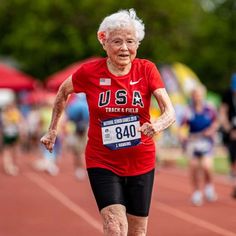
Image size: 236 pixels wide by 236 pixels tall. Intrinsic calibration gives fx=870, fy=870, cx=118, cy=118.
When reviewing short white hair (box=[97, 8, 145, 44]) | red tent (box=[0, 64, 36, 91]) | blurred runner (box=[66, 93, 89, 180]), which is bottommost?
blurred runner (box=[66, 93, 89, 180])

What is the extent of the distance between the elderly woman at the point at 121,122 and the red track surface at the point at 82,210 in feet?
12.8

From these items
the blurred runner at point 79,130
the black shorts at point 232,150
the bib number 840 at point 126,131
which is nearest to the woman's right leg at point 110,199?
the bib number 840 at point 126,131

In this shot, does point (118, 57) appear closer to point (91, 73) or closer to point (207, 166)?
point (91, 73)

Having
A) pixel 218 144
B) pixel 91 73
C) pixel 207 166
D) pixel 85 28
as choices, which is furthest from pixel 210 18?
pixel 91 73

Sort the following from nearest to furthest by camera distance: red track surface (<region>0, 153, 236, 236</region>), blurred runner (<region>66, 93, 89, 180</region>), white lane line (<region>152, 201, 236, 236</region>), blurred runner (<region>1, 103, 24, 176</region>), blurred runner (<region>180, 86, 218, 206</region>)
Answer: white lane line (<region>152, 201, 236, 236</region>) → red track surface (<region>0, 153, 236, 236</region>) → blurred runner (<region>180, 86, 218, 206</region>) → blurred runner (<region>66, 93, 89, 180</region>) → blurred runner (<region>1, 103, 24, 176</region>)

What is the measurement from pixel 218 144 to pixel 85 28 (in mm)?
18870

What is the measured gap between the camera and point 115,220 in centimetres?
620

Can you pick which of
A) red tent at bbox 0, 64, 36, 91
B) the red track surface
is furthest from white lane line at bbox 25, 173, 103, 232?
red tent at bbox 0, 64, 36, 91

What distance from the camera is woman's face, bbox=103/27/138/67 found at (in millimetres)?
6305

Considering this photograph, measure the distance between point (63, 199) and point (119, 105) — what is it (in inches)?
362

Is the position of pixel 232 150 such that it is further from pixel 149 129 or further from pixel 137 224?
pixel 149 129

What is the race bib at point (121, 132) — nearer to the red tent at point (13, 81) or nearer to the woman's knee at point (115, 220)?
the woman's knee at point (115, 220)

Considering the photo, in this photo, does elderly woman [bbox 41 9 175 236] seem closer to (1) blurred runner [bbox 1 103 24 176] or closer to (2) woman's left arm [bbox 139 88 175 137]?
(2) woman's left arm [bbox 139 88 175 137]

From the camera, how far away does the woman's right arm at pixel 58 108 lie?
260 inches
